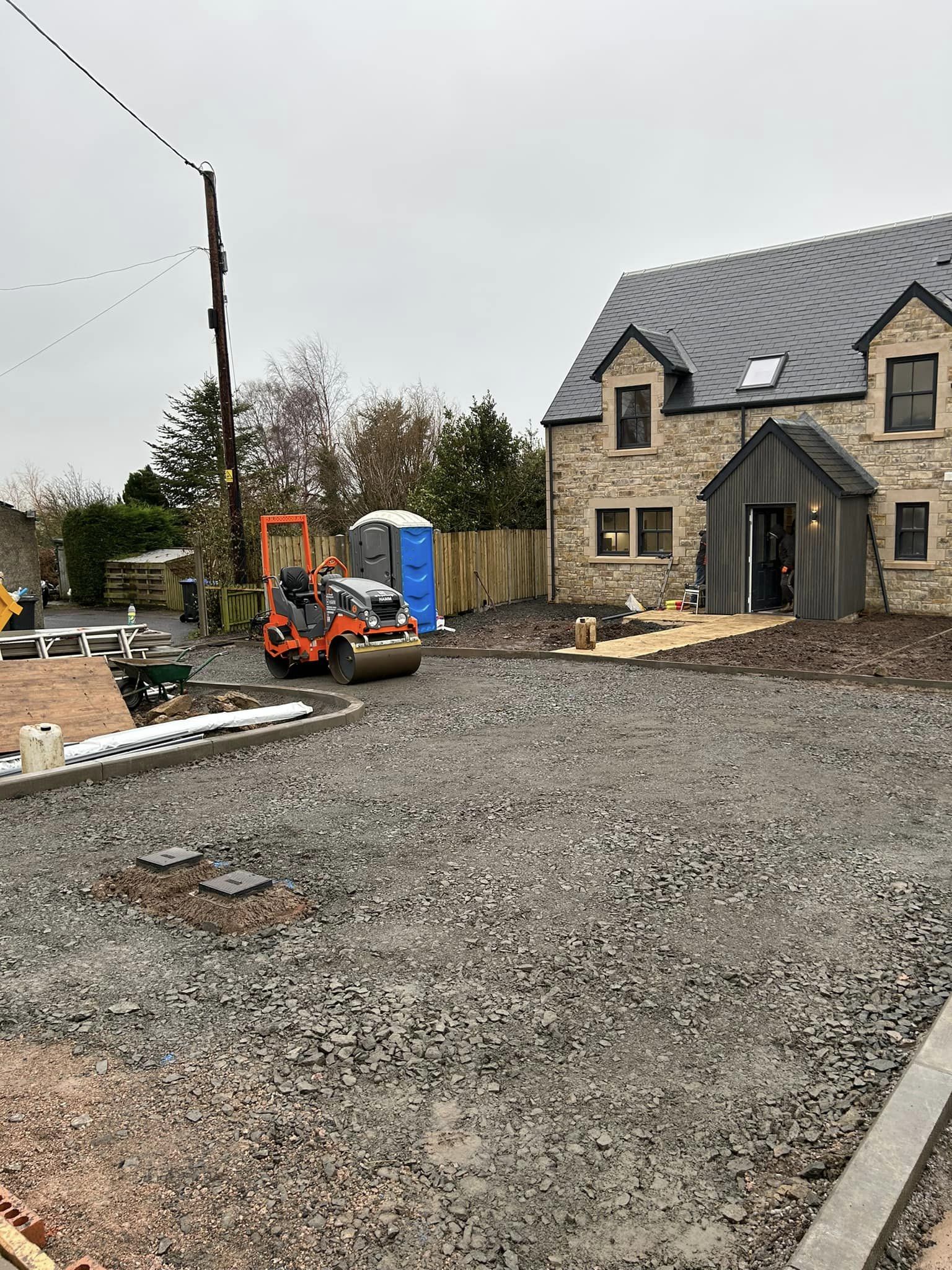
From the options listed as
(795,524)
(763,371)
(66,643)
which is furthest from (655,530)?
(66,643)

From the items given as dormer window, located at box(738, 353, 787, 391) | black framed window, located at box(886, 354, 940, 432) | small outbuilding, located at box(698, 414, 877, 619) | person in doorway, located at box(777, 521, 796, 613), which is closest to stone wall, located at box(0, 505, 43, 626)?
small outbuilding, located at box(698, 414, 877, 619)

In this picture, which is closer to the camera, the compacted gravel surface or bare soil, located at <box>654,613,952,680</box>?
the compacted gravel surface

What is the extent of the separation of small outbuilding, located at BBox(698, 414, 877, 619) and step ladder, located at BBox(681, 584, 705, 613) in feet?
1.85

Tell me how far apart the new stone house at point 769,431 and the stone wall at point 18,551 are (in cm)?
1261

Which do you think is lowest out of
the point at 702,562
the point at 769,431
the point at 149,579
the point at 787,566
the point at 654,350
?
the point at 149,579

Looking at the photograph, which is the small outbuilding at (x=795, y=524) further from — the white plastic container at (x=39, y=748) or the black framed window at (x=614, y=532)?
the white plastic container at (x=39, y=748)

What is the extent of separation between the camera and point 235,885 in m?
5.35

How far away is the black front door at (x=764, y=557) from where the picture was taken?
64.6ft

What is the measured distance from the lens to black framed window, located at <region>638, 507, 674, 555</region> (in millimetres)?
22359

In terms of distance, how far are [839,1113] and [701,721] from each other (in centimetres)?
677

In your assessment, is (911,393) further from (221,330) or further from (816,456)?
(221,330)

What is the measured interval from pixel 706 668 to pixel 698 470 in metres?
9.68

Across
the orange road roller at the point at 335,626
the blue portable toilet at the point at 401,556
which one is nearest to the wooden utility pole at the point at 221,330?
the blue portable toilet at the point at 401,556

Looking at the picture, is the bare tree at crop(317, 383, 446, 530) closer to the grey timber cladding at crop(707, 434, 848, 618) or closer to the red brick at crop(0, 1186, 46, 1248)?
the grey timber cladding at crop(707, 434, 848, 618)
